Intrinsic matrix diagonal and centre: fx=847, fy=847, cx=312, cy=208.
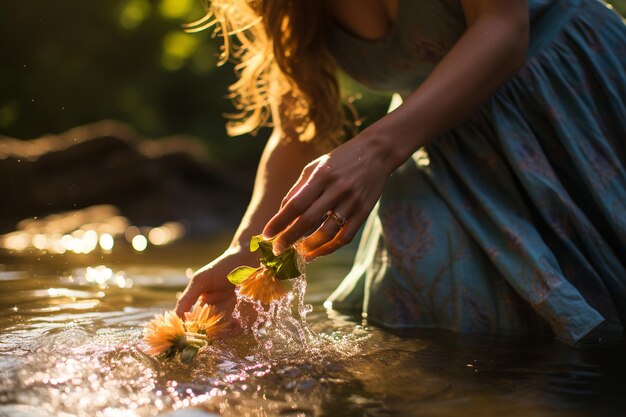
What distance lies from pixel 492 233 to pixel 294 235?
76cm

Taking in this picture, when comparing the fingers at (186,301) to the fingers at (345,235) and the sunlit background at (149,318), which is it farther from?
the fingers at (345,235)

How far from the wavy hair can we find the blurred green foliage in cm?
857

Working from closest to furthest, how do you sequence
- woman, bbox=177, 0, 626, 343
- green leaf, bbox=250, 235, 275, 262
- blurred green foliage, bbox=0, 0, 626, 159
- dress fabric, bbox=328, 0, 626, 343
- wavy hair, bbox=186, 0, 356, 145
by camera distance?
1. green leaf, bbox=250, 235, 275, 262
2. woman, bbox=177, 0, 626, 343
3. dress fabric, bbox=328, 0, 626, 343
4. wavy hair, bbox=186, 0, 356, 145
5. blurred green foliage, bbox=0, 0, 626, 159

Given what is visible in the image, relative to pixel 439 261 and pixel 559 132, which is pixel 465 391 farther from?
pixel 559 132

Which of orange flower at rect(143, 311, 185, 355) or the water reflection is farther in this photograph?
the water reflection

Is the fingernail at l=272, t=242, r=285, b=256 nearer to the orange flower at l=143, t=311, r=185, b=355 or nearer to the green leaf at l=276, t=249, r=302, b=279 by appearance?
the green leaf at l=276, t=249, r=302, b=279

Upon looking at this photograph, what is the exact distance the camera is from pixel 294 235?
1.64 meters

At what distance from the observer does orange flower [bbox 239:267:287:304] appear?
1.77 m

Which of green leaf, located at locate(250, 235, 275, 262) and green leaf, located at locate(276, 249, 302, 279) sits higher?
green leaf, located at locate(250, 235, 275, 262)

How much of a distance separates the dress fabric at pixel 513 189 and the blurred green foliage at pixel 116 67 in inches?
346

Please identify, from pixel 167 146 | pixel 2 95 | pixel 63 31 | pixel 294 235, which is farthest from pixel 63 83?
pixel 294 235

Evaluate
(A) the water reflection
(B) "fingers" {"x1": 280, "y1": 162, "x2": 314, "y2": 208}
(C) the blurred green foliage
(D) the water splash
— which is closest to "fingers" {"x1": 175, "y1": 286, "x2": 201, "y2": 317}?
(D) the water splash

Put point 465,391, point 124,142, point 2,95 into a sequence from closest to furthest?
point 465,391, point 124,142, point 2,95

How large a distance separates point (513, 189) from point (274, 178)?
2.21 ft
